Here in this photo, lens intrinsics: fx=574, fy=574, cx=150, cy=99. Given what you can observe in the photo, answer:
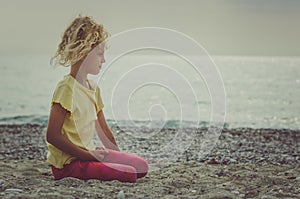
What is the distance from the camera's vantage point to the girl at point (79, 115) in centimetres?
618

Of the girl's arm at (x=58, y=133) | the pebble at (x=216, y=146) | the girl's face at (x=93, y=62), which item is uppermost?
the girl's face at (x=93, y=62)

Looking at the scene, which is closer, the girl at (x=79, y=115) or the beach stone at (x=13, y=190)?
the beach stone at (x=13, y=190)

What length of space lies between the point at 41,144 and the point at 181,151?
294 centimetres

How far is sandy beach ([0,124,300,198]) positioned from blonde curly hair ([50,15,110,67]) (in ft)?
4.42

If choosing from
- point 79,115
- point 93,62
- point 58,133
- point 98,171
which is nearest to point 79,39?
point 93,62

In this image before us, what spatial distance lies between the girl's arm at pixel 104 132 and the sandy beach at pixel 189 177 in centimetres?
60

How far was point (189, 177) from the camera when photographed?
23.1 ft

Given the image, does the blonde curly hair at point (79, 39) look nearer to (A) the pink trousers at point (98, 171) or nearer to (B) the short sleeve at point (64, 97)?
(B) the short sleeve at point (64, 97)

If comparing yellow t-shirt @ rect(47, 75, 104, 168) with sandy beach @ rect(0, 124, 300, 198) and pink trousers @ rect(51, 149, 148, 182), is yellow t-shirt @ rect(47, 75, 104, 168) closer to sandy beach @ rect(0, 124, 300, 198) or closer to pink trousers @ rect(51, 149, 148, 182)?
pink trousers @ rect(51, 149, 148, 182)

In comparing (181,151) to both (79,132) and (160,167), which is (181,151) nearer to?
(160,167)

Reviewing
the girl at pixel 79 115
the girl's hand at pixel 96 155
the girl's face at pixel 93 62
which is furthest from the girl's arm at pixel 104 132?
the girl's face at pixel 93 62

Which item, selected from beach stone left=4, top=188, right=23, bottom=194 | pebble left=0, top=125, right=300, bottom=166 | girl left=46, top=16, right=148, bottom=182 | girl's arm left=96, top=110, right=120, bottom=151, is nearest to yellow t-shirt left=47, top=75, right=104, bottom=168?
girl left=46, top=16, right=148, bottom=182

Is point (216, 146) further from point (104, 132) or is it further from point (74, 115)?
point (74, 115)

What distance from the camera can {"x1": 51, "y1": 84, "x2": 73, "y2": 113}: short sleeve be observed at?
6.15 metres
